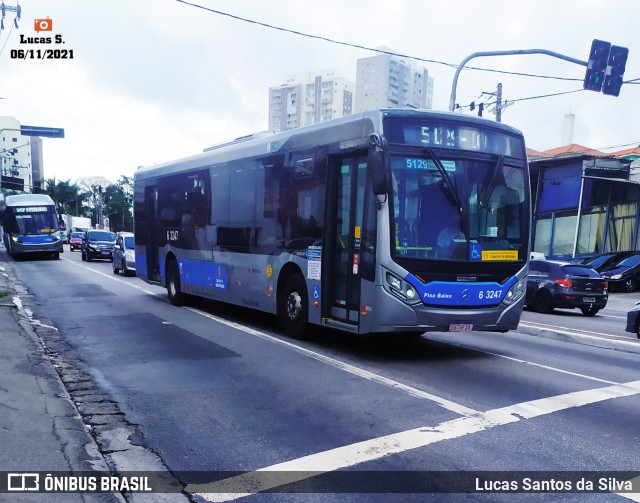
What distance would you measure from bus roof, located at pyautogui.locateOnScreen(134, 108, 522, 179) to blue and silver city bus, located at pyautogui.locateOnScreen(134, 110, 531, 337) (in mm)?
23

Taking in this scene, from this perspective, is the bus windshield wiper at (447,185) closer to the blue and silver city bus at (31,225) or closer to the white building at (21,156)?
the blue and silver city bus at (31,225)

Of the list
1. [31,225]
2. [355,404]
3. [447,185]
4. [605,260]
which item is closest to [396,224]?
[447,185]

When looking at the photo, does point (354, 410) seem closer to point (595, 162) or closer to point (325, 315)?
point (325, 315)

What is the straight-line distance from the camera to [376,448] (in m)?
5.06

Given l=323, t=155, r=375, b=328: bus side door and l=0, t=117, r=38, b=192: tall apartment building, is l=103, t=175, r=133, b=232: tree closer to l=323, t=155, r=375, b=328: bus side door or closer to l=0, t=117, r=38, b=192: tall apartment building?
l=0, t=117, r=38, b=192: tall apartment building

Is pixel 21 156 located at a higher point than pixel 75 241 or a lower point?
higher

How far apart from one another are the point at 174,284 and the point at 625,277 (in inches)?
806

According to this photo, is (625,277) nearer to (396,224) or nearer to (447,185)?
(447,185)

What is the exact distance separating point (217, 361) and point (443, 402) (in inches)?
138

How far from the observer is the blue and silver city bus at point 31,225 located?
32906mm

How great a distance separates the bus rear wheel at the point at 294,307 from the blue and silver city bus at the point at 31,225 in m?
27.2

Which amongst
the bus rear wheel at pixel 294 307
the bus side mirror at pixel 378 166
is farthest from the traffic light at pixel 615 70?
the bus rear wheel at pixel 294 307

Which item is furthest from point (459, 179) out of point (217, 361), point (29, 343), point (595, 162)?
point (595, 162)

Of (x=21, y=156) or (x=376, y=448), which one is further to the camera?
(x=21, y=156)
